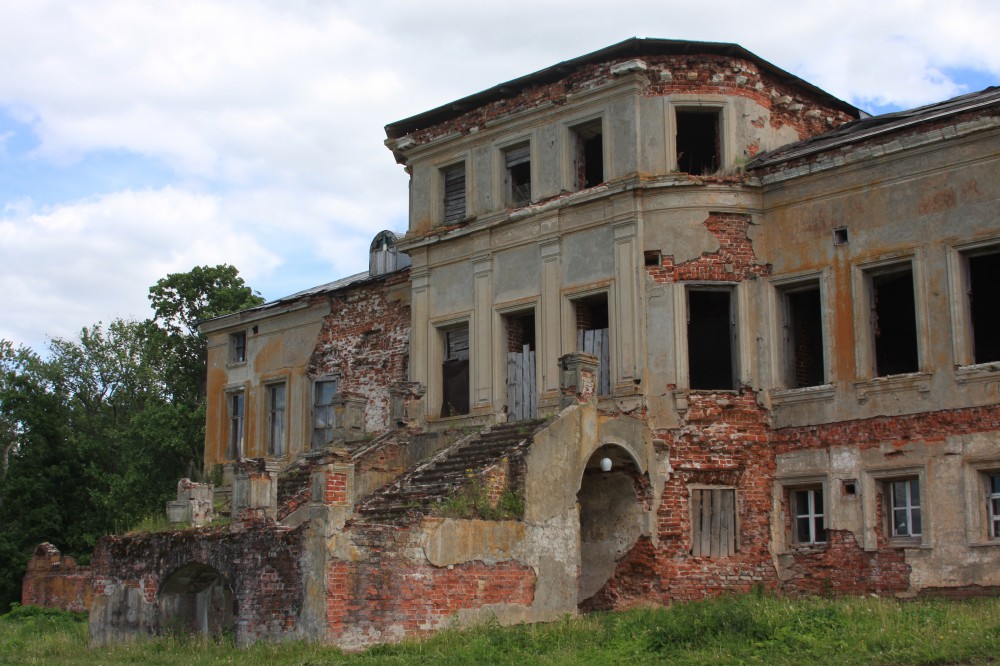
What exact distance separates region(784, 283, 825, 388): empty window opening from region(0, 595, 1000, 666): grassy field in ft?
15.7

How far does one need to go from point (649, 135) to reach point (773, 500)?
680 centimetres

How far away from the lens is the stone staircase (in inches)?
703

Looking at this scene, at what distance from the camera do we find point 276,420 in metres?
29.8

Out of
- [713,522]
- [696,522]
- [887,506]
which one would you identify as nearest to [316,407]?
[696,522]

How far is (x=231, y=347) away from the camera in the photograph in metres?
31.4

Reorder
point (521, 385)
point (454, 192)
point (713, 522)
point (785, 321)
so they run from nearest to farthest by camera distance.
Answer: point (713, 522)
point (785, 321)
point (521, 385)
point (454, 192)

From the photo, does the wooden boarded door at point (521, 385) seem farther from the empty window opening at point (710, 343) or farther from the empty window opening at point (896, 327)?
the empty window opening at point (896, 327)

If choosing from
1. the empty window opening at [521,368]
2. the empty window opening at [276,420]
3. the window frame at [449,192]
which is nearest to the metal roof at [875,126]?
the empty window opening at [521,368]

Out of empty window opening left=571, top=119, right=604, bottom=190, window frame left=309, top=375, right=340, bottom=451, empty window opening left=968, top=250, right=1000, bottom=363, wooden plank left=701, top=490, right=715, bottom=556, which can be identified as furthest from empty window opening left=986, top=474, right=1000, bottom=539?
window frame left=309, top=375, right=340, bottom=451

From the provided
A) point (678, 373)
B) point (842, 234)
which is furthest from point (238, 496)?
point (842, 234)

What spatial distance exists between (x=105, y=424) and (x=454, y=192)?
23862mm

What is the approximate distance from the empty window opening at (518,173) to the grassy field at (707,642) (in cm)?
923

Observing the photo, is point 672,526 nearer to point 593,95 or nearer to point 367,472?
point 367,472

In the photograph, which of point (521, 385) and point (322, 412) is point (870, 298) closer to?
point (521, 385)
